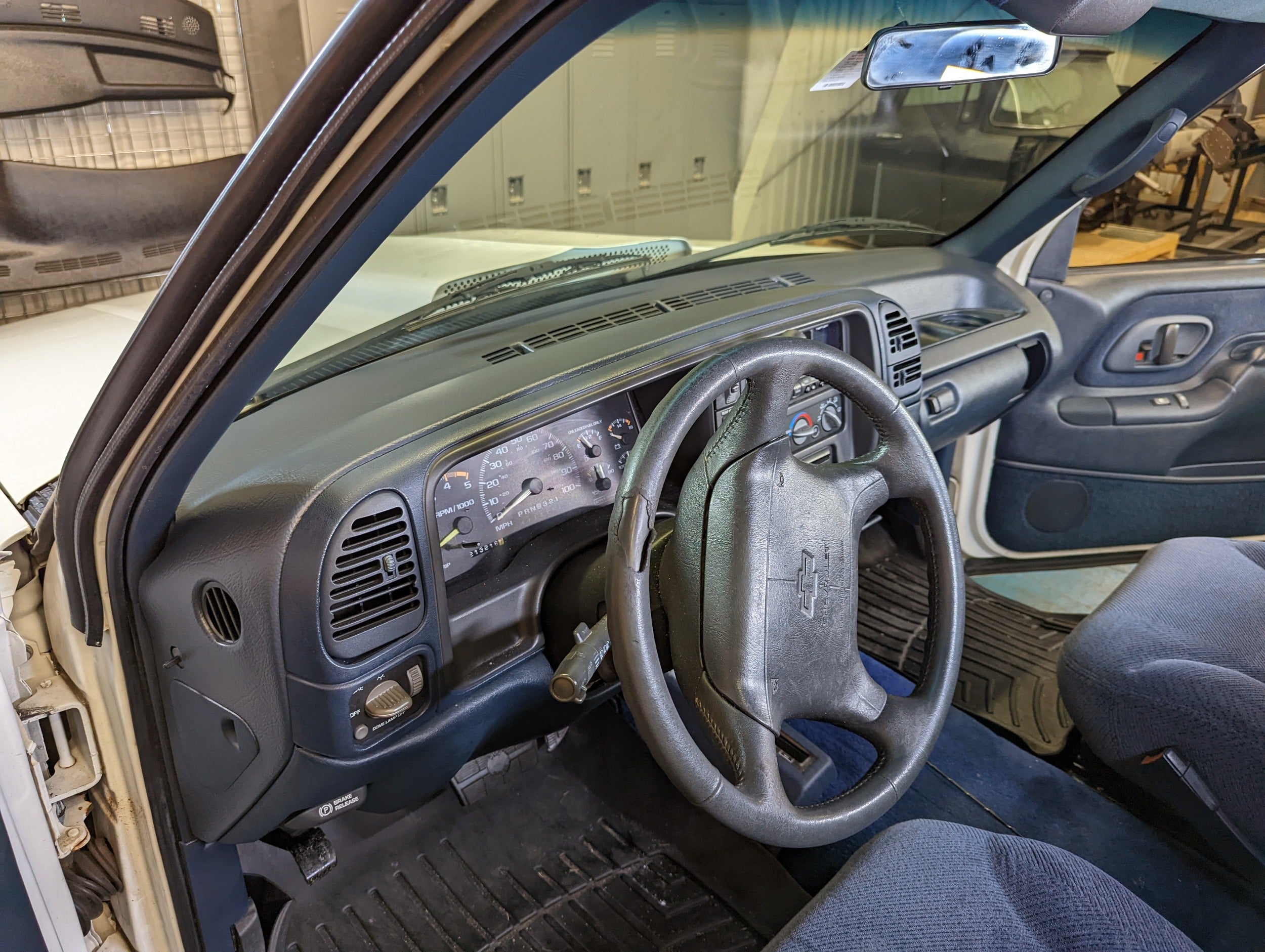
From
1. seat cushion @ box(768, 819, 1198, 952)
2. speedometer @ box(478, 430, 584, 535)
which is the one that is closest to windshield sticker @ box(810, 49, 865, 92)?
speedometer @ box(478, 430, 584, 535)

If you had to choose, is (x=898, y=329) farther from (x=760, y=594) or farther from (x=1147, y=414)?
(x=1147, y=414)

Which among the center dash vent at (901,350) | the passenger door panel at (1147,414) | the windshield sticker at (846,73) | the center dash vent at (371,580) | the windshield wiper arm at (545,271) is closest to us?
the center dash vent at (371,580)

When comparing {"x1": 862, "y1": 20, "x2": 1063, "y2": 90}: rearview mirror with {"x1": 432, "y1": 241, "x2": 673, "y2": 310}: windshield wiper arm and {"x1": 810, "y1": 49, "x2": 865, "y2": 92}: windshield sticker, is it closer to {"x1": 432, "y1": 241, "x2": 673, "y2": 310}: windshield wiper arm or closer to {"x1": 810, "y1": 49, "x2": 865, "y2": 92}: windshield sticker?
{"x1": 810, "y1": 49, "x2": 865, "y2": 92}: windshield sticker

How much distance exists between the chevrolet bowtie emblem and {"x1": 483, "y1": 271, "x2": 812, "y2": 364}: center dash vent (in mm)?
594

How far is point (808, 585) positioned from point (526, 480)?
0.46 meters

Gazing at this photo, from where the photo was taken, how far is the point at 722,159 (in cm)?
238

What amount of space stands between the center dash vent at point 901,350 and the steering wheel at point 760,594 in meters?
0.66

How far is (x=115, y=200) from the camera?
9.41 ft

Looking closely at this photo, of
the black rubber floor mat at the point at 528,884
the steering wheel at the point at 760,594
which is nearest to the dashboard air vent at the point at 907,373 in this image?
the steering wheel at the point at 760,594

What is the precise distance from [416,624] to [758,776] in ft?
1.60

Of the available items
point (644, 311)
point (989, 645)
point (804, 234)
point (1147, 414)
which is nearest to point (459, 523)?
point (644, 311)

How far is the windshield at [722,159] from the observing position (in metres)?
1.58

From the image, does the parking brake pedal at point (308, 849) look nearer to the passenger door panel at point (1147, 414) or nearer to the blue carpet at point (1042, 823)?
the blue carpet at point (1042, 823)

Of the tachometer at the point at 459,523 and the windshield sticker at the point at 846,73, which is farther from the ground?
the windshield sticker at the point at 846,73
